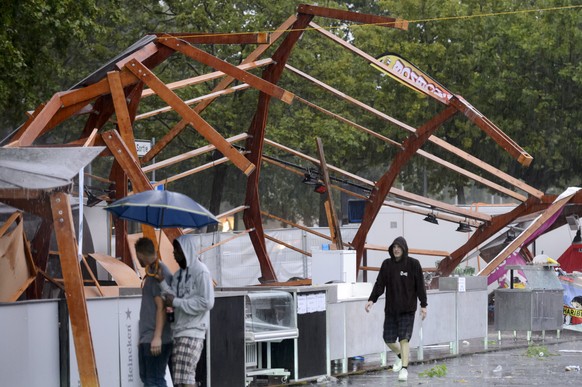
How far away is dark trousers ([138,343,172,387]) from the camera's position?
389 inches

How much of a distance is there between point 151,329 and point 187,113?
5164 millimetres

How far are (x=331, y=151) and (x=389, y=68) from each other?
67.3ft

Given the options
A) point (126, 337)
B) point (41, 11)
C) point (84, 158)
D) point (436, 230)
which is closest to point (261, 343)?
point (126, 337)

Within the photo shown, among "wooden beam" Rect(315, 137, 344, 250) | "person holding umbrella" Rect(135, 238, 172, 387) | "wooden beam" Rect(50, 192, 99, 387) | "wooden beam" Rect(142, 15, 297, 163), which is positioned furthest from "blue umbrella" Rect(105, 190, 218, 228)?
"wooden beam" Rect(315, 137, 344, 250)

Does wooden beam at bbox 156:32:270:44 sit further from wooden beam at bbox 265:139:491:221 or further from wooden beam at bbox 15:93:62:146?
wooden beam at bbox 265:139:491:221

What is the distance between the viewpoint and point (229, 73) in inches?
620

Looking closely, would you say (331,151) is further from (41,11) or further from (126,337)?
(126,337)

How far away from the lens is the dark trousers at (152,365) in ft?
32.4

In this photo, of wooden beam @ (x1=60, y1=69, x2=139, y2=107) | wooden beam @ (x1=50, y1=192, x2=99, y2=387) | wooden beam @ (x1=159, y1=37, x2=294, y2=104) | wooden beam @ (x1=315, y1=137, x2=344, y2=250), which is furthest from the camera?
wooden beam @ (x1=315, y1=137, x2=344, y2=250)

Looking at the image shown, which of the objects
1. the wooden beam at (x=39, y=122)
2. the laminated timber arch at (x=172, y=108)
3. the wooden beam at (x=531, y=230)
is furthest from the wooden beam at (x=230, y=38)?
the wooden beam at (x=531, y=230)

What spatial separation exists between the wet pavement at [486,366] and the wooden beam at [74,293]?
449 centimetres

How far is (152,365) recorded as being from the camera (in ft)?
32.5

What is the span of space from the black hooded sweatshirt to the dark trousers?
5.09m

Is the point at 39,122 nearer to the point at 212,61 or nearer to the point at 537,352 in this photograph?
the point at 212,61
